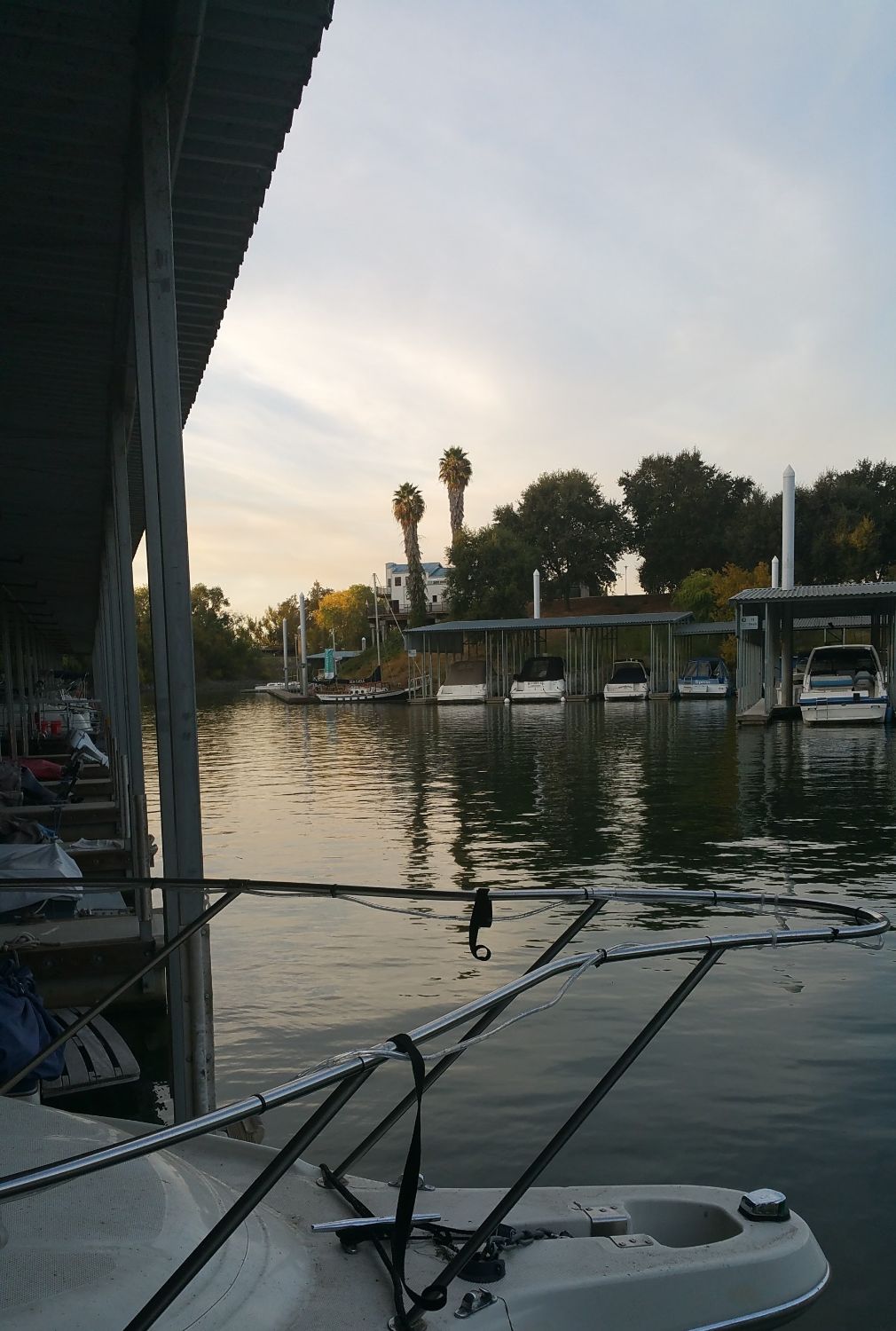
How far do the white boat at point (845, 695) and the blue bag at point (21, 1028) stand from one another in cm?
2870

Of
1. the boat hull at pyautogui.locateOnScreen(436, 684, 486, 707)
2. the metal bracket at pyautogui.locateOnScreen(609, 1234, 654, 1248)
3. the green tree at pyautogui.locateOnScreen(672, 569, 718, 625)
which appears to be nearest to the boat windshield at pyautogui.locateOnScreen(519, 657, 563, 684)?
the boat hull at pyautogui.locateOnScreen(436, 684, 486, 707)

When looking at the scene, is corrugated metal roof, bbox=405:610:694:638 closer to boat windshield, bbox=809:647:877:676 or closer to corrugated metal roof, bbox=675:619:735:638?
corrugated metal roof, bbox=675:619:735:638

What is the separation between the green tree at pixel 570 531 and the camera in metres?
79.4

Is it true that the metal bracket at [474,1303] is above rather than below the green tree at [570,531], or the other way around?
below

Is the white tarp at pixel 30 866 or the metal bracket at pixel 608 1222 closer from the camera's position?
the metal bracket at pixel 608 1222

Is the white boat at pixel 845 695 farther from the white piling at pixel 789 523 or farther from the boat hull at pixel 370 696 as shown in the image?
the boat hull at pixel 370 696

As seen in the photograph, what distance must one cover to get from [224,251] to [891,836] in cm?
1092

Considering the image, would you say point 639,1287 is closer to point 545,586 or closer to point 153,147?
point 153,147

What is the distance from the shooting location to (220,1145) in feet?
11.8

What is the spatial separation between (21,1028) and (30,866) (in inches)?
125

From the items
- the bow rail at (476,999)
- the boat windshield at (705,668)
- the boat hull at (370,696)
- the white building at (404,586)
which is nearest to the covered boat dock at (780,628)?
the boat windshield at (705,668)

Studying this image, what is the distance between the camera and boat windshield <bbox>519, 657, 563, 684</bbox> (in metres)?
53.1

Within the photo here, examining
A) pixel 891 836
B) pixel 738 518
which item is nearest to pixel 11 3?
pixel 891 836

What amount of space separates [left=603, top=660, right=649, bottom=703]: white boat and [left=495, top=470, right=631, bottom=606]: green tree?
88.4ft
